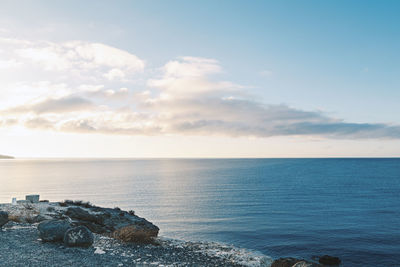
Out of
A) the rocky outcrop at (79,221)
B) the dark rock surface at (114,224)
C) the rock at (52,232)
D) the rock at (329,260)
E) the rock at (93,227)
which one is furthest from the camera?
the rock at (93,227)

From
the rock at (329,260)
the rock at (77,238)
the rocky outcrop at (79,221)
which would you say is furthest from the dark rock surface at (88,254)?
the rock at (329,260)

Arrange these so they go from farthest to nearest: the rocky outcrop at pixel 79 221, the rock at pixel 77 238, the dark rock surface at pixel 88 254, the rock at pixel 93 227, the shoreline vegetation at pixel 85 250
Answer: the rock at pixel 93 227
the rocky outcrop at pixel 79 221
the rock at pixel 77 238
the shoreline vegetation at pixel 85 250
the dark rock surface at pixel 88 254

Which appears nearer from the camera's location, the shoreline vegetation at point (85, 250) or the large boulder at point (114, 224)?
the shoreline vegetation at point (85, 250)

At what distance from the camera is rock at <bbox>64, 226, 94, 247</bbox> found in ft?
61.8

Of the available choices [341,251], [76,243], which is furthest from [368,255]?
[76,243]

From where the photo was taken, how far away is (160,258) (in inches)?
740

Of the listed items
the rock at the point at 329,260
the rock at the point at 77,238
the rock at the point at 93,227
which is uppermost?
the rock at the point at 77,238

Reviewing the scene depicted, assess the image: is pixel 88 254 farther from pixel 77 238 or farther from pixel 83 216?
pixel 83 216

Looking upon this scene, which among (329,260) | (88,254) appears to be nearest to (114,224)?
(88,254)

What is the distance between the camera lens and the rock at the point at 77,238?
18.8 meters

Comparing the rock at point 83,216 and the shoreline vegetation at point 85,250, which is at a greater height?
the shoreline vegetation at point 85,250

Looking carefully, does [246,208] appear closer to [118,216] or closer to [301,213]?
[301,213]

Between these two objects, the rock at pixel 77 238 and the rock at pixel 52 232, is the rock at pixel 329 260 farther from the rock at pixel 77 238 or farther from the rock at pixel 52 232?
the rock at pixel 52 232

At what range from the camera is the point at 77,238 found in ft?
62.3
